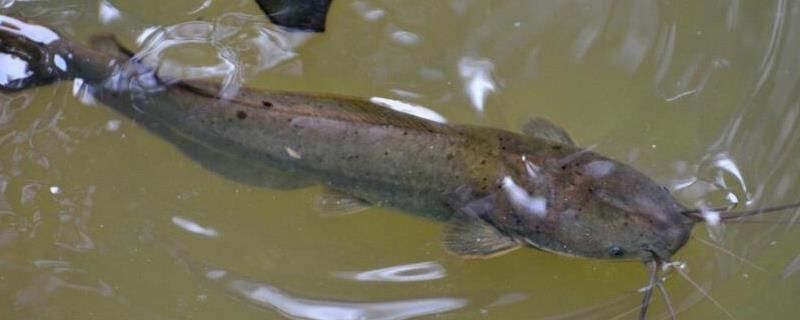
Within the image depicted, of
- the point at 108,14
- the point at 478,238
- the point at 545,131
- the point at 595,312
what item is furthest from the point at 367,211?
the point at 108,14

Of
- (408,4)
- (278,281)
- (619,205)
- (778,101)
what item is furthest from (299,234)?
(778,101)

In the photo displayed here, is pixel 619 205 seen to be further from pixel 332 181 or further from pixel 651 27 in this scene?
pixel 651 27

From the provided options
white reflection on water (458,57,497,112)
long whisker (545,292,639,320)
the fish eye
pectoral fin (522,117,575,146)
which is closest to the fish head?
the fish eye

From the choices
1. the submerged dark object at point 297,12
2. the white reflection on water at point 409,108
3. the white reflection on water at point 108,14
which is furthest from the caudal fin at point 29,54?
the white reflection on water at point 409,108

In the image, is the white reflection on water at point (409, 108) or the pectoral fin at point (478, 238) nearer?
the pectoral fin at point (478, 238)

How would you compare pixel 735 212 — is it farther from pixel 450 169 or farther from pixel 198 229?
pixel 198 229

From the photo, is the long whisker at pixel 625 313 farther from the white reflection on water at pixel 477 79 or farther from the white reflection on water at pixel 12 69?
the white reflection on water at pixel 12 69

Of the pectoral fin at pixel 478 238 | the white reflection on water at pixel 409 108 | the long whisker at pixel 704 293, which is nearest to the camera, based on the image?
the pectoral fin at pixel 478 238

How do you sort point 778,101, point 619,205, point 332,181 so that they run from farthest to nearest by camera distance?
1. point 778,101
2. point 332,181
3. point 619,205

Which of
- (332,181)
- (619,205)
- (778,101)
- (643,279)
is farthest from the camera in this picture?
(778,101)
